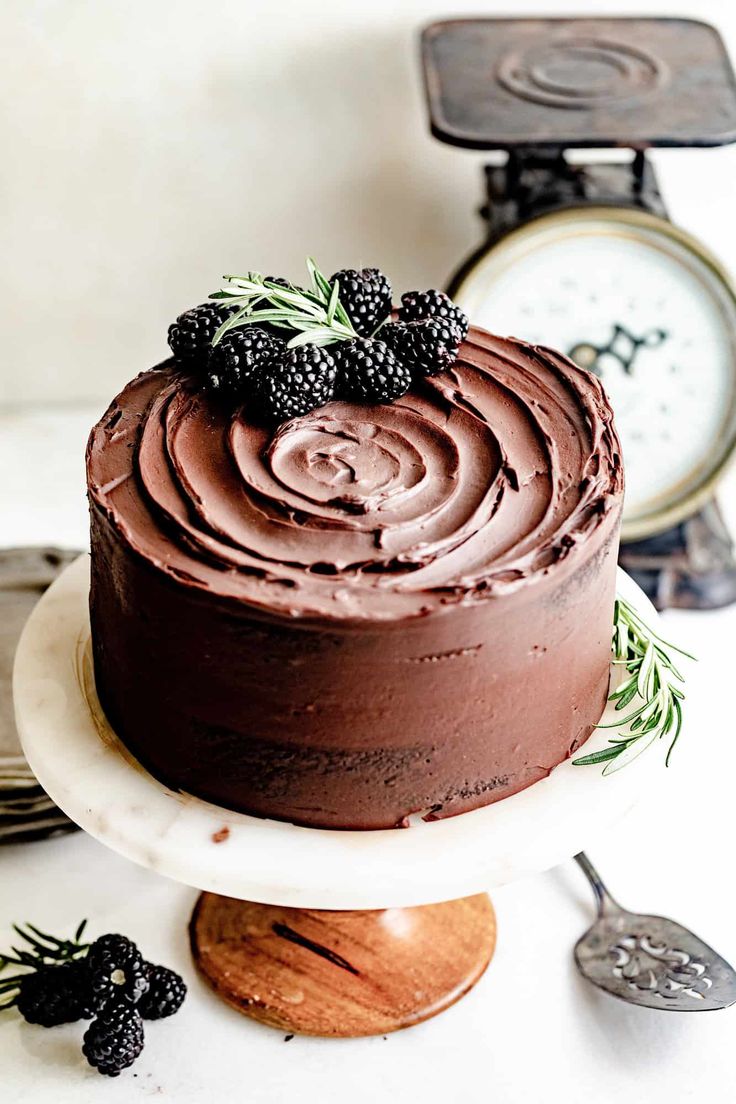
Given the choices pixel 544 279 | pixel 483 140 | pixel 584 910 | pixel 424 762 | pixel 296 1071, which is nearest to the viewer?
pixel 424 762

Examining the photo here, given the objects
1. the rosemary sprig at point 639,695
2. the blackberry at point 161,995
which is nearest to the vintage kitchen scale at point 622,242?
the rosemary sprig at point 639,695

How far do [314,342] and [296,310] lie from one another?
0.07m

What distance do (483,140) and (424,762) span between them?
0.94m

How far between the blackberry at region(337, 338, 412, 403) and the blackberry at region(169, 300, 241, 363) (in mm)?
133

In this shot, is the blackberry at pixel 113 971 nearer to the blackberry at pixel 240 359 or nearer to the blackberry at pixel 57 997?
the blackberry at pixel 57 997

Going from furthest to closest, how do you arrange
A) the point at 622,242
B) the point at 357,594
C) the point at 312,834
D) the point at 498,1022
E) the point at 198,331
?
the point at 622,242
the point at 498,1022
the point at 198,331
the point at 312,834
the point at 357,594

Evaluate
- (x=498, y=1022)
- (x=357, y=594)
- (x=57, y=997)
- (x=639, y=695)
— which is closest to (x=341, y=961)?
(x=498, y=1022)

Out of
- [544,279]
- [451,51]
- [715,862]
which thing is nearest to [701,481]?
[544,279]

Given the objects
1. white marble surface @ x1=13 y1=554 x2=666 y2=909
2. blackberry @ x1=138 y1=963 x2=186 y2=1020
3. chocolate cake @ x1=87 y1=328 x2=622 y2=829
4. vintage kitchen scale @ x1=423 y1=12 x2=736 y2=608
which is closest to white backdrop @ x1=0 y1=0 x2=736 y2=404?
vintage kitchen scale @ x1=423 y1=12 x2=736 y2=608

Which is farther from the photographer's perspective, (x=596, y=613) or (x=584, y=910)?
(x=584, y=910)

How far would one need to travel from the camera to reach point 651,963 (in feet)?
5.53

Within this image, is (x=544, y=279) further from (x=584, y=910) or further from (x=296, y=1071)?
(x=296, y=1071)

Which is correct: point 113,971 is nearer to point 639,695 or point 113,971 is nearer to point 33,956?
point 33,956

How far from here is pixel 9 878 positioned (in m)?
1.83
